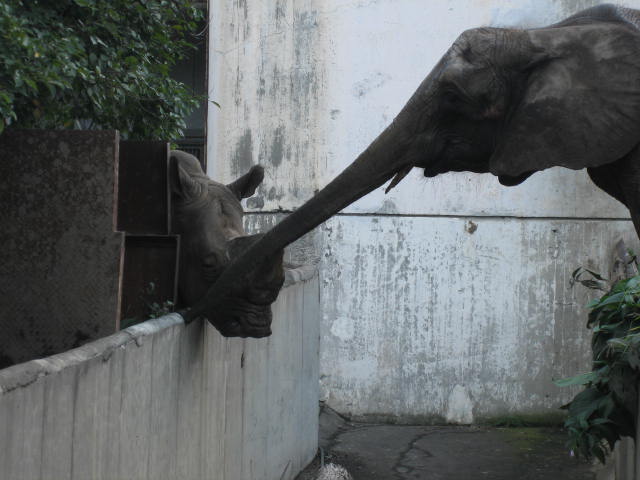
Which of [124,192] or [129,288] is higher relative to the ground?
[124,192]

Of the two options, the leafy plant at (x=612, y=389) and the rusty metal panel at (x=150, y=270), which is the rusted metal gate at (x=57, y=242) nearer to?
the rusty metal panel at (x=150, y=270)

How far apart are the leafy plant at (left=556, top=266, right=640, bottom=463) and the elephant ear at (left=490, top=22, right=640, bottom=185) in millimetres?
1975

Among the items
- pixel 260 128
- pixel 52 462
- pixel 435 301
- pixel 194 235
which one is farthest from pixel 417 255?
pixel 52 462

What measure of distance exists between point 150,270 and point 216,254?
0.36m

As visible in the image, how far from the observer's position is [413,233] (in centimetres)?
1202

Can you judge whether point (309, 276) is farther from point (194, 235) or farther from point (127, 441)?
point (127, 441)

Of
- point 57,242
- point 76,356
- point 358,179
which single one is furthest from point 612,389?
point 76,356

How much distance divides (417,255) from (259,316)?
7.11 meters

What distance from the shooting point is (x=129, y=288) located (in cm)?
523

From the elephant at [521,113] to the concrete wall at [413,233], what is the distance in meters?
7.79

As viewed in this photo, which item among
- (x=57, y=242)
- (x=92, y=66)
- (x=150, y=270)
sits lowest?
(x=150, y=270)

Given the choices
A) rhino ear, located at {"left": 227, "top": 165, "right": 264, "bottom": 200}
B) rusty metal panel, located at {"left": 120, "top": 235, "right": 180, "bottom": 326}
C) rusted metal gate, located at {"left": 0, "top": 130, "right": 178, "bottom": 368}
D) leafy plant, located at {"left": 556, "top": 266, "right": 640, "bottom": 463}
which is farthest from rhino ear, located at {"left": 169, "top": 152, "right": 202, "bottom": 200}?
leafy plant, located at {"left": 556, "top": 266, "right": 640, "bottom": 463}

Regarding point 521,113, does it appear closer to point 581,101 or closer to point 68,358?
point 581,101

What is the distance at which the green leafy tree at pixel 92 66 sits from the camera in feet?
14.4
